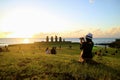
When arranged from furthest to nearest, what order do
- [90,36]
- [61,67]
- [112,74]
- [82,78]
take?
[90,36] < [61,67] < [112,74] < [82,78]

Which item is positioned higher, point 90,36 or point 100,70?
point 90,36

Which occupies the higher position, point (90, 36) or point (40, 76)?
point (90, 36)

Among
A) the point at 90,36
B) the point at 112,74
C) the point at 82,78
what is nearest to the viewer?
the point at 82,78

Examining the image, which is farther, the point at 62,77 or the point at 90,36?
the point at 90,36

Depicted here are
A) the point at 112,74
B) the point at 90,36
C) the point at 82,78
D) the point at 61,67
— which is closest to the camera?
the point at 82,78

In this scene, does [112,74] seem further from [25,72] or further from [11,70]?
[11,70]

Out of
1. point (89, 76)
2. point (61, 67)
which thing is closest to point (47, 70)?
point (61, 67)

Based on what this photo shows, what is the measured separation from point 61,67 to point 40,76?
2612mm

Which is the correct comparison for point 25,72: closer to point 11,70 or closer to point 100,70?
point 11,70

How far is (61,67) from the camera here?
13.1 metres

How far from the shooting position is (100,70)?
491 inches

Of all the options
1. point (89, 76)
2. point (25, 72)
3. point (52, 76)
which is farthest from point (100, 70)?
point (25, 72)

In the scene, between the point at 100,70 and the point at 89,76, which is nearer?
the point at 89,76

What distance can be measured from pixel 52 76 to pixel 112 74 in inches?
167
